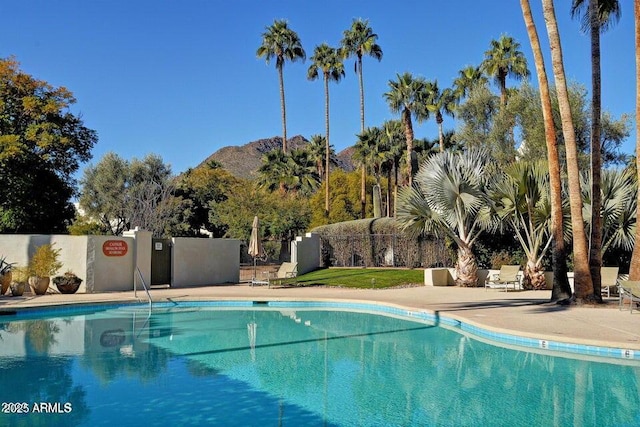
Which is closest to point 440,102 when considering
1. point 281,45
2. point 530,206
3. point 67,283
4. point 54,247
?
point 530,206

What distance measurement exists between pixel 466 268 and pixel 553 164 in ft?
23.5

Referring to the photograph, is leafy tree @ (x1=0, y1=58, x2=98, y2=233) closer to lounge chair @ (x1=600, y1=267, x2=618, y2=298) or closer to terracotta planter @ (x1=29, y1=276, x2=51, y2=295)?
terracotta planter @ (x1=29, y1=276, x2=51, y2=295)

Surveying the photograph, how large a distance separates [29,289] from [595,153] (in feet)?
60.8

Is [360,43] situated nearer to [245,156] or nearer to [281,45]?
[281,45]

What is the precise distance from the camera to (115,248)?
19.9 metres

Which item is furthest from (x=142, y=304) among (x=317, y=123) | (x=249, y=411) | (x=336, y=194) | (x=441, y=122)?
(x=317, y=123)

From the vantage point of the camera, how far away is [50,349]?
33.8ft

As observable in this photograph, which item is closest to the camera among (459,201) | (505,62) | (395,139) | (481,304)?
(481,304)

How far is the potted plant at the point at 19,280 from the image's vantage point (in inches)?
694

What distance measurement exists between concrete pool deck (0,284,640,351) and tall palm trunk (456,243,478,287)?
0.78 m

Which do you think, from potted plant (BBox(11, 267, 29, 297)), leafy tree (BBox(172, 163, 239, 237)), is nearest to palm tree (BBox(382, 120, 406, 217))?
leafy tree (BBox(172, 163, 239, 237))

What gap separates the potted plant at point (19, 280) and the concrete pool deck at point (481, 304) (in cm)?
56

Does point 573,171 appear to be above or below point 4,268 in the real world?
above

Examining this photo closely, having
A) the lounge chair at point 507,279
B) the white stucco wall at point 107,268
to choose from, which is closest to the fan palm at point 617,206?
the lounge chair at point 507,279
